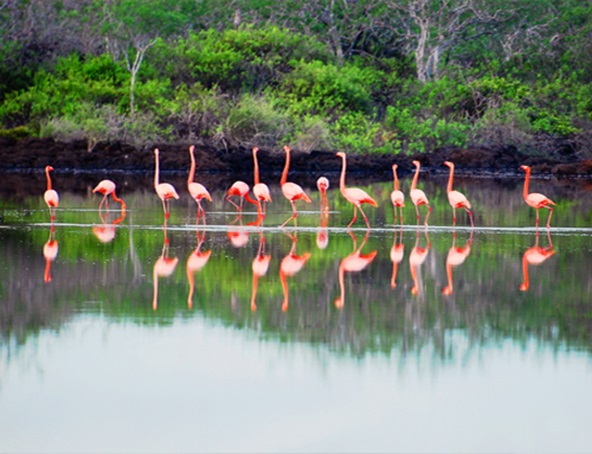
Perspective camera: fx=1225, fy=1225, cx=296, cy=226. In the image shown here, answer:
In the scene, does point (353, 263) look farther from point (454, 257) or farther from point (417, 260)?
point (454, 257)

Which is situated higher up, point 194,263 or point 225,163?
point 225,163

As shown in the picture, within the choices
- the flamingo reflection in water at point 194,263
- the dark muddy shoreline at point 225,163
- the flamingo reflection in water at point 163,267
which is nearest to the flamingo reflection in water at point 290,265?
the flamingo reflection in water at point 194,263

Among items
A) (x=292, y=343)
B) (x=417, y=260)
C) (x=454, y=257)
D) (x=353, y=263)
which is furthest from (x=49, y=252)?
(x=292, y=343)

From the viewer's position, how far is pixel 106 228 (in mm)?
15328

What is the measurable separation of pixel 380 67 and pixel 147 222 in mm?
25512

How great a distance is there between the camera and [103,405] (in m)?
6.55

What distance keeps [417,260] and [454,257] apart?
485 mm

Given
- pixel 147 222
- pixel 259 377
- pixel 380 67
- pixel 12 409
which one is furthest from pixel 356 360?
pixel 380 67

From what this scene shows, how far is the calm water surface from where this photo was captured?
6.14 meters

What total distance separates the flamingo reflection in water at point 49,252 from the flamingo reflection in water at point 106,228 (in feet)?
1.75

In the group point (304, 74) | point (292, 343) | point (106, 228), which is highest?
point (304, 74)

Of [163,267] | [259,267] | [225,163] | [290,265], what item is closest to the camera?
[163,267]

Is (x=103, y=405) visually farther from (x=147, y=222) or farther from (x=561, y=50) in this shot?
(x=561, y=50)

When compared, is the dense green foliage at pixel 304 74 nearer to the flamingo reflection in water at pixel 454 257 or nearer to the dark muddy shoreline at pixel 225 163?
the dark muddy shoreline at pixel 225 163
